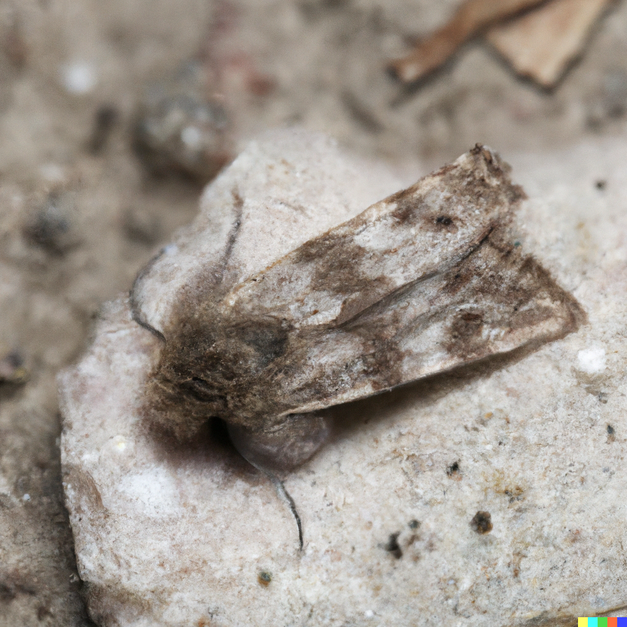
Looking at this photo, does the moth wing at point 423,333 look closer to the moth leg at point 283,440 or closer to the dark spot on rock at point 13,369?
the moth leg at point 283,440

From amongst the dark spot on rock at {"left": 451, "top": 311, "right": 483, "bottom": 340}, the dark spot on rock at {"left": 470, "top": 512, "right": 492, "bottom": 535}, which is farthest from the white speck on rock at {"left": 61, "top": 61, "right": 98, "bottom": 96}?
the dark spot on rock at {"left": 470, "top": 512, "right": 492, "bottom": 535}

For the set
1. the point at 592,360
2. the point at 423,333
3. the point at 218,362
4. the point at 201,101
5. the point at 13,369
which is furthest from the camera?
the point at 201,101

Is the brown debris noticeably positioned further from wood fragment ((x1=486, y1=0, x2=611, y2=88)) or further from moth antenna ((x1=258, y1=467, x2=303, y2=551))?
moth antenna ((x1=258, y1=467, x2=303, y2=551))

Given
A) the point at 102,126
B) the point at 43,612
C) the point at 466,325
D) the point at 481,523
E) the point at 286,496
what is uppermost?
the point at 102,126

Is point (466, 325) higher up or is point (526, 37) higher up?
point (526, 37)

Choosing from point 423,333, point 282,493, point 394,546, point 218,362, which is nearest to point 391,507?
point 394,546

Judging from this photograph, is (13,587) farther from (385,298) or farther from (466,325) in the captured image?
(466,325)
